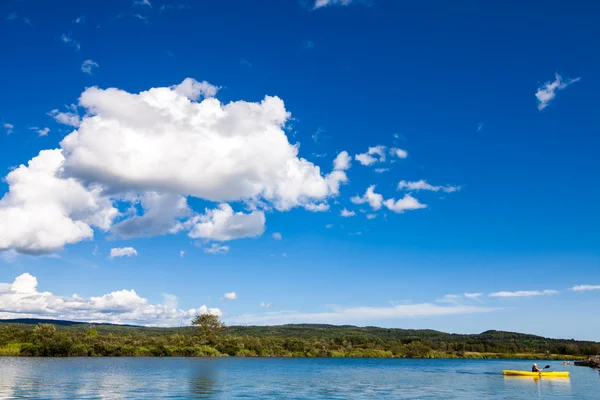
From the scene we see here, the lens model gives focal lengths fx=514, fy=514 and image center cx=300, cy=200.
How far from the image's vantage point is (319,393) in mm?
61750

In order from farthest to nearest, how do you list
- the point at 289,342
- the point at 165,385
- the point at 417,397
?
1. the point at 289,342
2. the point at 165,385
3. the point at 417,397

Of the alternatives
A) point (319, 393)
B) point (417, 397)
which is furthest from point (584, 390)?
point (319, 393)

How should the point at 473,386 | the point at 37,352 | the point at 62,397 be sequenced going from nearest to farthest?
the point at 62,397
the point at 473,386
the point at 37,352

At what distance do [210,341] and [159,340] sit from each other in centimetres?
1989

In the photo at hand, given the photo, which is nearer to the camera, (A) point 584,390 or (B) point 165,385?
(B) point 165,385

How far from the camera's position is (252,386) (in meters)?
68.1

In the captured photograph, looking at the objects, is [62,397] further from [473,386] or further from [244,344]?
[244,344]

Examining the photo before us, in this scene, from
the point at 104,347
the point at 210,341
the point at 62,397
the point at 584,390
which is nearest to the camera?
the point at 62,397

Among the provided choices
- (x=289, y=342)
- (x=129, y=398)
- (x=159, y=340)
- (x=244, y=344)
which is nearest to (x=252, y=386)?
(x=129, y=398)

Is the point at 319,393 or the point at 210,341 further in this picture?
the point at 210,341

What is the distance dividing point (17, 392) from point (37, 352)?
3712 inches

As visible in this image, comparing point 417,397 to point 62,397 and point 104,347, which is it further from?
point 104,347

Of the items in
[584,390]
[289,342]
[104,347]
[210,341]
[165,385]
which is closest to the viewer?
[165,385]

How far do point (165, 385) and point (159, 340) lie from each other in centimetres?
10476
